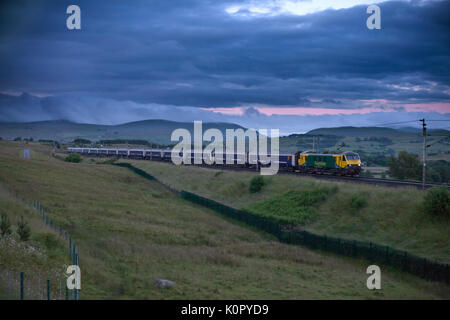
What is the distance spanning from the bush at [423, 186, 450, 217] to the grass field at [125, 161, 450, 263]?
2.21 ft

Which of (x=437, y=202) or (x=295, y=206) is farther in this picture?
(x=295, y=206)

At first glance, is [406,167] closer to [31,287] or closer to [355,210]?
[355,210]

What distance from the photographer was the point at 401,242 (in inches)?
1442

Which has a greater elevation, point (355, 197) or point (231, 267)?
point (355, 197)

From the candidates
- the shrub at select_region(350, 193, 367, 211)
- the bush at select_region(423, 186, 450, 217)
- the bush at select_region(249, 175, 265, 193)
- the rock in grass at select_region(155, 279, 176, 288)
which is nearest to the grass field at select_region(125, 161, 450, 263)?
the shrub at select_region(350, 193, 367, 211)

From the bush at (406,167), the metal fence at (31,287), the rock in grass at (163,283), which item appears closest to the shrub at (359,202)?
the rock in grass at (163,283)

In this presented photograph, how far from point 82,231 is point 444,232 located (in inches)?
1160

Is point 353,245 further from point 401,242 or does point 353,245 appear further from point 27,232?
point 27,232

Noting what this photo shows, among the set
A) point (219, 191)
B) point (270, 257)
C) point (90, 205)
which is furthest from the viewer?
point (219, 191)

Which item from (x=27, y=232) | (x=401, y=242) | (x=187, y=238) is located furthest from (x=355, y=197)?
(x=27, y=232)

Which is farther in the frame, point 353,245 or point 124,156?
point 124,156

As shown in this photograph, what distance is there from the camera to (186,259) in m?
31.2

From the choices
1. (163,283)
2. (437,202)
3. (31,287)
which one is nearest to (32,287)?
(31,287)

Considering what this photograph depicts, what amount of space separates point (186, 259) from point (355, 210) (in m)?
21.7
